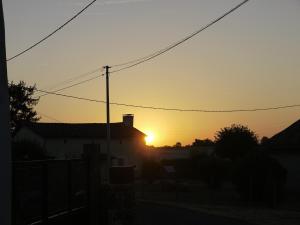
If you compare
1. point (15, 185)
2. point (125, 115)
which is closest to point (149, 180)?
point (125, 115)

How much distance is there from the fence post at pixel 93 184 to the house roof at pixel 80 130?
5229 centimetres

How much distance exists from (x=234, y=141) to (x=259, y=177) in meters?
32.8

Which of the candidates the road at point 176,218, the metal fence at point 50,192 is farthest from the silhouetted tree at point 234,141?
the metal fence at point 50,192

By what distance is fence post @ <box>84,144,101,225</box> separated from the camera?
16250 mm

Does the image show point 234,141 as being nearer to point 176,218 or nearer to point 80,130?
point 80,130

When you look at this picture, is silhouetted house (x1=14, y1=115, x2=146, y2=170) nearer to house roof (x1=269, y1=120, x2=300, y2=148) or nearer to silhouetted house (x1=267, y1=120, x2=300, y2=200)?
house roof (x1=269, y1=120, x2=300, y2=148)

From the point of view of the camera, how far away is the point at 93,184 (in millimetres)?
16500

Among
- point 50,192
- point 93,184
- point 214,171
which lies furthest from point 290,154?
point 50,192

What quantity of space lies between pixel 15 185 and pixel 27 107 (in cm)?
6609

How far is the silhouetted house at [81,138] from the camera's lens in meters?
68.6

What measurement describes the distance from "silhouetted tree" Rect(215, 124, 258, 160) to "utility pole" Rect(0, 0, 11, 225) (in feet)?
183

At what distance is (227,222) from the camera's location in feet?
68.1

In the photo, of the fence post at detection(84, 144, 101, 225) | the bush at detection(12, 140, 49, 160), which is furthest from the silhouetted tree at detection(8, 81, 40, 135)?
the fence post at detection(84, 144, 101, 225)

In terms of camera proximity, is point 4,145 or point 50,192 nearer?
point 4,145
